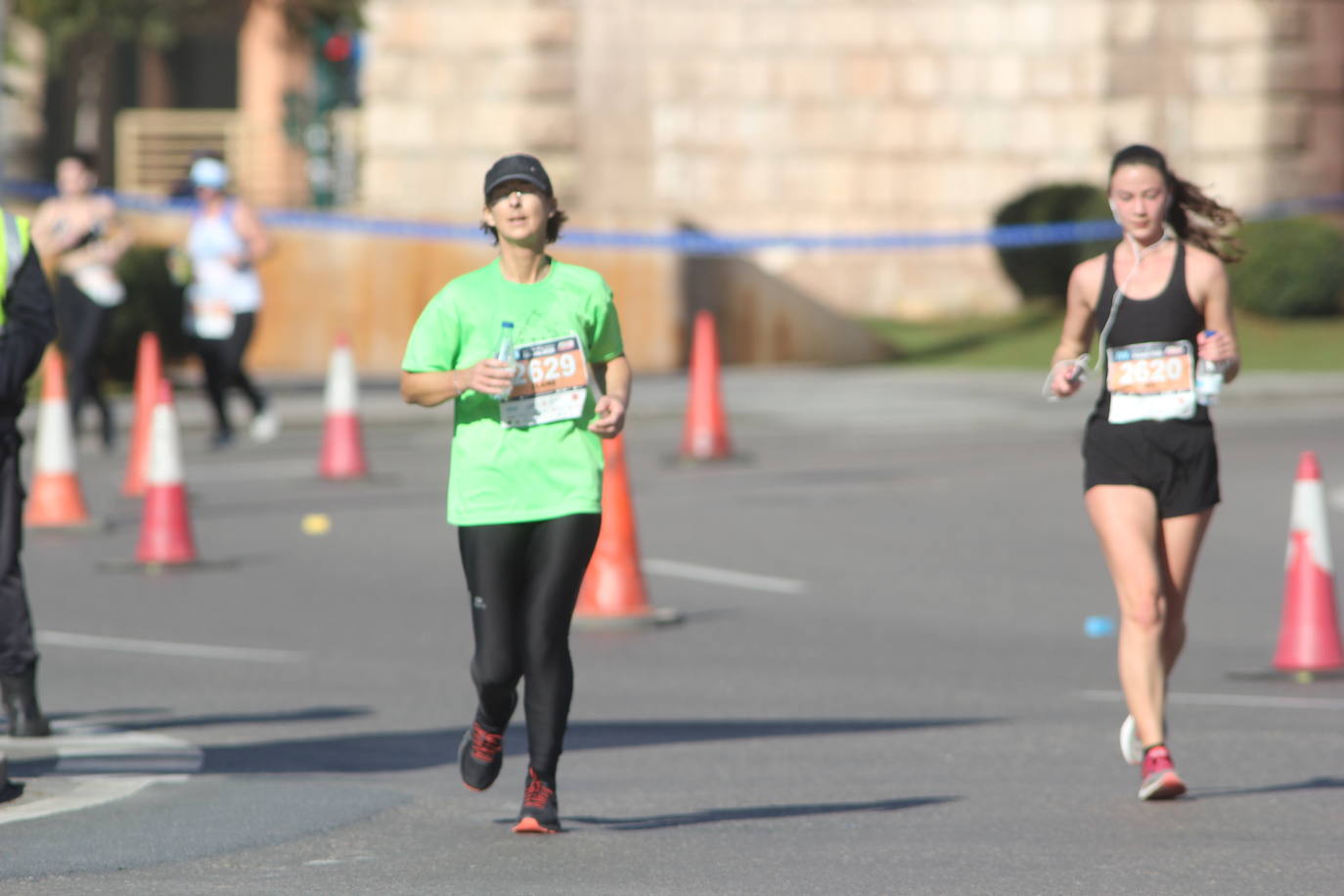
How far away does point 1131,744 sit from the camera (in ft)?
24.5

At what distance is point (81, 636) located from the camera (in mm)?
10859

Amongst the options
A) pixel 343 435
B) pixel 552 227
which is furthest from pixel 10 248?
pixel 343 435

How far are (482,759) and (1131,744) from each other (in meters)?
1.81

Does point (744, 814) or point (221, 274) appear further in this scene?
point (221, 274)

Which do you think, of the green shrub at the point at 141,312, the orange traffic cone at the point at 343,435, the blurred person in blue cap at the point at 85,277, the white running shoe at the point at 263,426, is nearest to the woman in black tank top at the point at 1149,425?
the orange traffic cone at the point at 343,435

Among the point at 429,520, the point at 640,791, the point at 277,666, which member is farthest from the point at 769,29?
the point at 640,791

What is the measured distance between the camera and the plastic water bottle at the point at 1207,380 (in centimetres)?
749

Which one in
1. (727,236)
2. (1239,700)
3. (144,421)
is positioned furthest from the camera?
(727,236)

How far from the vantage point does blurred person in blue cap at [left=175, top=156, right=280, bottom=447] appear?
17.7m

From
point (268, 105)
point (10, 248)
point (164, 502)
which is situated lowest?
point (164, 502)

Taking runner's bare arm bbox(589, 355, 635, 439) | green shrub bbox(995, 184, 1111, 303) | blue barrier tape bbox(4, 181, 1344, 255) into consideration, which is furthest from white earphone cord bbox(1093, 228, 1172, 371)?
green shrub bbox(995, 184, 1111, 303)

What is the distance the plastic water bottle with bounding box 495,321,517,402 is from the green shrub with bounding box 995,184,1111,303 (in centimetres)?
2262

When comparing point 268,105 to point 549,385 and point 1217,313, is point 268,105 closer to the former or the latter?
point 1217,313

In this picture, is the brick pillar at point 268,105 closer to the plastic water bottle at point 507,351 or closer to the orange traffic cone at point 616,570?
the orange traffic cone at point 616,570
